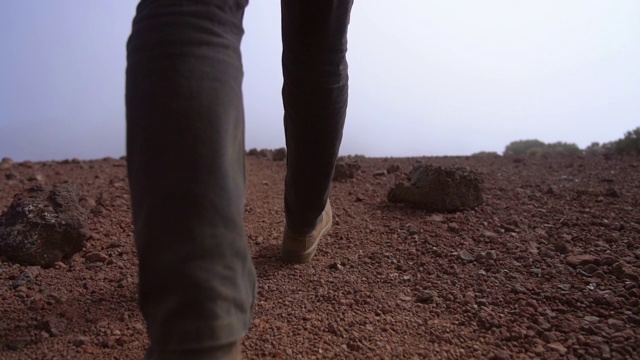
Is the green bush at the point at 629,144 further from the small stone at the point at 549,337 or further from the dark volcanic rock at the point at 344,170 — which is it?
the small stone at the point at 549,337

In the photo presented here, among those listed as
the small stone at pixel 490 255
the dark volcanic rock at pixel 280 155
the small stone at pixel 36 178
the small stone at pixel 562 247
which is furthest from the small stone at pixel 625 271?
the small stone at pixel 36 178

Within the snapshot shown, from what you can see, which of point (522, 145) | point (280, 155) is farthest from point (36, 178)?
point (522, 145)

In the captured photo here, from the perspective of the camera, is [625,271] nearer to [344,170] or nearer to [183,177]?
[183,177]

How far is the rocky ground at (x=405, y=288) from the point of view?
1.36m

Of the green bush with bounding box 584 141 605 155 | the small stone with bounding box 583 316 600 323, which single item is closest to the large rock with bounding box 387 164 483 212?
the small stone with bounding box 583 316 600 323

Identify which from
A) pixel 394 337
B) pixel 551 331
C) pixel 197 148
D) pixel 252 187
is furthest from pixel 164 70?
pixel 252 187

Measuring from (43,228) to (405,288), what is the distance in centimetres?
133

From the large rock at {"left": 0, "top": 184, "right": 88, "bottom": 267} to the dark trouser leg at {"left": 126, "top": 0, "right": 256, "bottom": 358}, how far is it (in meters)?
1.35

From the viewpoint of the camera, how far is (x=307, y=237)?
6.39ft

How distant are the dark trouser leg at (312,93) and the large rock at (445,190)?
3.27ft

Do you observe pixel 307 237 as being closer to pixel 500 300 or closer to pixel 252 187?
pixel 500 300

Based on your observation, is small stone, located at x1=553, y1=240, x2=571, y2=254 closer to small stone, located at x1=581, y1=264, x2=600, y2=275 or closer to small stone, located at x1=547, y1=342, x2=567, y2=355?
small stone, located at x1=581, y1=264, x2=600, y2=275

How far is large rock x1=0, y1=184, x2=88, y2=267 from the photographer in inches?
76.3

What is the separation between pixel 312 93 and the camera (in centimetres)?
154
